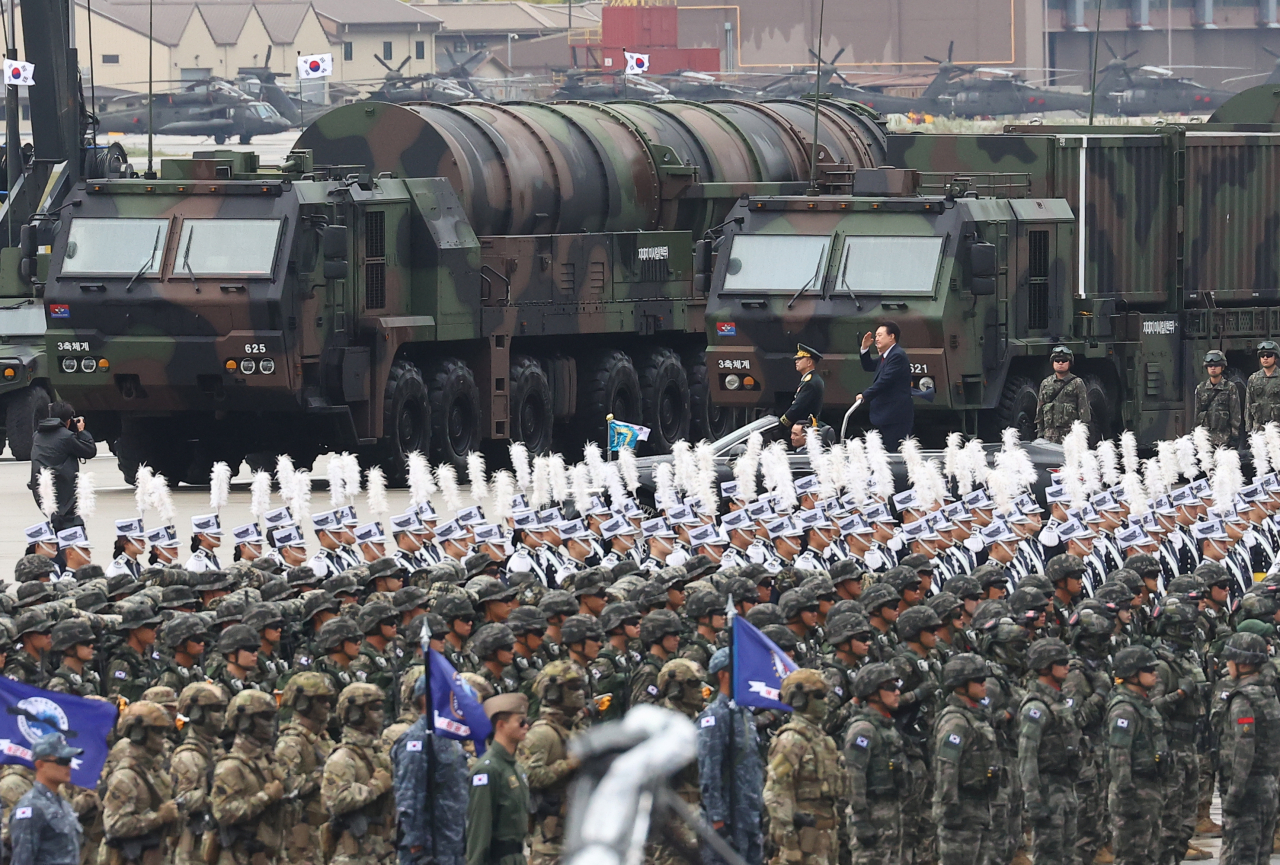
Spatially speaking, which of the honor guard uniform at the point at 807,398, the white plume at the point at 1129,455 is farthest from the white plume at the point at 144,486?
the white plume at the point at 1129,455

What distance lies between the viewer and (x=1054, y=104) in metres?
84.5

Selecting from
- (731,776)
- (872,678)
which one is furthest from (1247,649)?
(731,776)

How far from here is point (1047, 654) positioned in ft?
37.1

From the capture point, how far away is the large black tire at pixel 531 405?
24938 millimetres

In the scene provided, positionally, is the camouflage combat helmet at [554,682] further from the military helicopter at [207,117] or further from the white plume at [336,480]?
the military helicopter at [207,117]

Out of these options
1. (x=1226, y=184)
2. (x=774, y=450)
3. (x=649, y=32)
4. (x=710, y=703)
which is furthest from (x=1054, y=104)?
(x=710, y=703)

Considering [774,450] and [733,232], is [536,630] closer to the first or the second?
[774,450]

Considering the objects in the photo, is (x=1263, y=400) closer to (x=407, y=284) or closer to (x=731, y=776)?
(x=407, y=284)

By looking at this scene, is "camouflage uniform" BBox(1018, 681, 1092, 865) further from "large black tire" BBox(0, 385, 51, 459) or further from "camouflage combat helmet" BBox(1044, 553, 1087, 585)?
"large black tire" BBox(0, 385, 51, 459)

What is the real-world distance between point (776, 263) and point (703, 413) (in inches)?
210

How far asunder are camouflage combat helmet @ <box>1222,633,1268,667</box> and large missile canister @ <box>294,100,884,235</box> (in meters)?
14.0

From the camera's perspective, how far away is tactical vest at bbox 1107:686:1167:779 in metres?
11.3

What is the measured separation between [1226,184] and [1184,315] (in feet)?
4.38

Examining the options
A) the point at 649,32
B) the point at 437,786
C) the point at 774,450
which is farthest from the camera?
the point at 649,32
